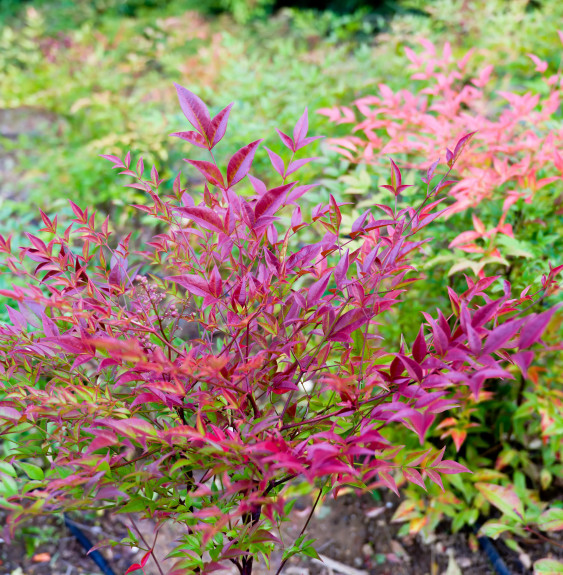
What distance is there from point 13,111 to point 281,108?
138 inches

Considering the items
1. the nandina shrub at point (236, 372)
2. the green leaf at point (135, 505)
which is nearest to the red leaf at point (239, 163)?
the nandina shrub at point (236, 372)

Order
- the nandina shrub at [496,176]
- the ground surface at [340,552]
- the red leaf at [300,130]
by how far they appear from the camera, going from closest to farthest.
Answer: the red leaf at [300,130] → the nandina shrub at [496,176] → the ground surface at [340,552]

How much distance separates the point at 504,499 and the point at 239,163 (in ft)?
4.76

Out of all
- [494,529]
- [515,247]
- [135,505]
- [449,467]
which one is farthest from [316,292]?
[494,529]

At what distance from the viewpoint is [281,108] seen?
2912 millimetres

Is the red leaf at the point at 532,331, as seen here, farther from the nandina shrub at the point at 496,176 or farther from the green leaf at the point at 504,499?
the green leaf at the point at 504,499

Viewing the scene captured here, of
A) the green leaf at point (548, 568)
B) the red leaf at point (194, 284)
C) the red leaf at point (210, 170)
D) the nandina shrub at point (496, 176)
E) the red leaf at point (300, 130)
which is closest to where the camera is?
the red leaf at point (210, 170)

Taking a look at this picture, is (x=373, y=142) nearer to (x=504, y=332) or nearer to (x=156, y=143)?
(x=504, y=332)

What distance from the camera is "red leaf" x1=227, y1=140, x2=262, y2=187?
36.3 inches

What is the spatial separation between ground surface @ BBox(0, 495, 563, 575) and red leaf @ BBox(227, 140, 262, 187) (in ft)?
4.71

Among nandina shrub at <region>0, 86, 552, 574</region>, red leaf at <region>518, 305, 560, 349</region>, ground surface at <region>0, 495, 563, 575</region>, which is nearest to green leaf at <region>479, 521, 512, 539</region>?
ground surface at <region>0, 495, 563, 575</region>

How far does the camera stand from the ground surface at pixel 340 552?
1.85 meters

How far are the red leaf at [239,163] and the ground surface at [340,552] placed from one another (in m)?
1.44

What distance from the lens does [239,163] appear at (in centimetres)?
93
